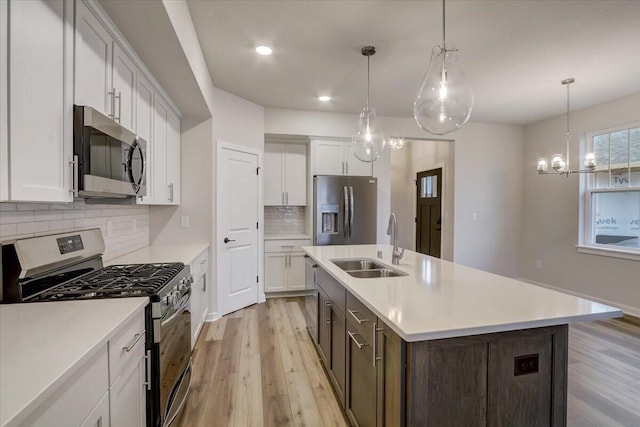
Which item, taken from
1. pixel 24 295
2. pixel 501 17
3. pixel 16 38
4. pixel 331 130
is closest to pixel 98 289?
pixel 24 295

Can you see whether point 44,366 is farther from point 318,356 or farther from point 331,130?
point 331,130

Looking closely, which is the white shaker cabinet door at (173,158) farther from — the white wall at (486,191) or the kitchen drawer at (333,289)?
the white wall at (486,191)

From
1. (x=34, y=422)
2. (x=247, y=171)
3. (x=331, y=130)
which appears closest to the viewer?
(x=34, y=422)

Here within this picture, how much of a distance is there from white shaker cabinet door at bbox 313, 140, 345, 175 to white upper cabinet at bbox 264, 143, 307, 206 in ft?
1.01

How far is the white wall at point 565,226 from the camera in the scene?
12.5 feet

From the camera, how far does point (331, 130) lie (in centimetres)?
455

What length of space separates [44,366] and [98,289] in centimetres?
72

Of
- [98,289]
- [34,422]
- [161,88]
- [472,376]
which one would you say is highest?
[161,88]

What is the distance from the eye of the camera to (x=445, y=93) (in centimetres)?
190

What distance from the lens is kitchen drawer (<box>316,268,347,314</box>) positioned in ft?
6.17

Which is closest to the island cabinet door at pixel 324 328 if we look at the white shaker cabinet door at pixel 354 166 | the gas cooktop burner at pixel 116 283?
the gas cooktop burner at pixel 116 283

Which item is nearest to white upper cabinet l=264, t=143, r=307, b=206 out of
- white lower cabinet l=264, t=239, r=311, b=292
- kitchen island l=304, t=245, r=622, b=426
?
white lower cabinet l=264, t=239, r=311, b=292

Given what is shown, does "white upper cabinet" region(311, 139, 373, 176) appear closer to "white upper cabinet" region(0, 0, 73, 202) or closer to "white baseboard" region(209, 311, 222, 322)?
"white baseboard" region(209, 311, 222, 322)

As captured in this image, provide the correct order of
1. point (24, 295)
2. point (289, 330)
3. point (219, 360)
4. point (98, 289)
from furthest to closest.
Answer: point (289, 330)
point (219, 360)
point (98, 289)
point (24, 295)
